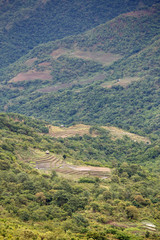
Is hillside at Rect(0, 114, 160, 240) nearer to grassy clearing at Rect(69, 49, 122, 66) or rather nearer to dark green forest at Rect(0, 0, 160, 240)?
dark green forest at Rect(0, 0, 160, 240)

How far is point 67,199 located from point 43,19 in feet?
525

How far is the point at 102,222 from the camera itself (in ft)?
110

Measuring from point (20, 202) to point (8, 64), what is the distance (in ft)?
425

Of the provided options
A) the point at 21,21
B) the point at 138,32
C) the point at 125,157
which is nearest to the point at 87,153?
the point at 125,157

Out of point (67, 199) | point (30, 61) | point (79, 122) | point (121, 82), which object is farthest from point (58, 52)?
point (67, 199)

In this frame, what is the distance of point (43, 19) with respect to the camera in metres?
188

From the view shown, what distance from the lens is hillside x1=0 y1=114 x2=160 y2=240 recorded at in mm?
29969

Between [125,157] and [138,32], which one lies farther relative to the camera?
[138,32]

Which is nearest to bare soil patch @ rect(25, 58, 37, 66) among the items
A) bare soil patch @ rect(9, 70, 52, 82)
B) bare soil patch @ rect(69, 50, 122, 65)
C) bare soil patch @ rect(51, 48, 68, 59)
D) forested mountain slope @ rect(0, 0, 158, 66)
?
bare soil patch @ rect(51, 48, 68, 59)

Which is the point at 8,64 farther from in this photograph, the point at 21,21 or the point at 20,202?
the point at 20,202

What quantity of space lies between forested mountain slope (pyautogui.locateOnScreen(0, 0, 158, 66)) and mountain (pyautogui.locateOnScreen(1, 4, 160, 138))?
978 inches

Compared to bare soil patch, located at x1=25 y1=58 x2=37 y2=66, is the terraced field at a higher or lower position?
higher

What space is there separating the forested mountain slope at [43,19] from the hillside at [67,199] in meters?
113

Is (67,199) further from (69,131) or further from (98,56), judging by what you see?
(98,56)
